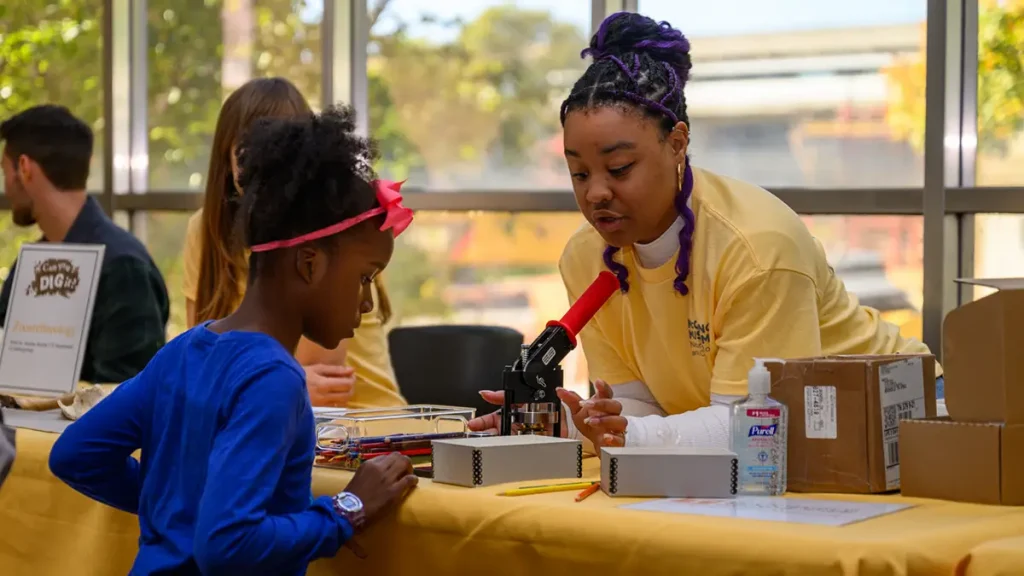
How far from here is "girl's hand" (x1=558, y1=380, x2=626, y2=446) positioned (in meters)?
1.85

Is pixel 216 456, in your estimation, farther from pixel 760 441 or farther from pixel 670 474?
pixel 760 441

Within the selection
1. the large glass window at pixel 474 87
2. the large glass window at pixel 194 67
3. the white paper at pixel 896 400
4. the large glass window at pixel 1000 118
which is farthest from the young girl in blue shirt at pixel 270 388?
the large glass window at pixel 194 67

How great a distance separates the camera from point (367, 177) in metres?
1.68

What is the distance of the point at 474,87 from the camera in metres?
4.67

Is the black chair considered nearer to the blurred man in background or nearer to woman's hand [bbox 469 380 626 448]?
the blurred man in background

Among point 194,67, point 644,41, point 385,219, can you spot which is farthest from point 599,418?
point 194,67

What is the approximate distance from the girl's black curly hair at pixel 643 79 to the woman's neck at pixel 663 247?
25 mm

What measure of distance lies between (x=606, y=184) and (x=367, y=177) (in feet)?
1.57

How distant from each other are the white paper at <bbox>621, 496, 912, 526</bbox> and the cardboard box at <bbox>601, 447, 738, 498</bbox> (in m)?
0.02

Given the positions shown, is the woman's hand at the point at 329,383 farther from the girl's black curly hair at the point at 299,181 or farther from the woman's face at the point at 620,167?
the girl's black curly hair at the point at 299,181

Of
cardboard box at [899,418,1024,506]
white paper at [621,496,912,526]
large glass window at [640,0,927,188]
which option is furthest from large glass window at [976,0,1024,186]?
white paper at [621,496,912,526]

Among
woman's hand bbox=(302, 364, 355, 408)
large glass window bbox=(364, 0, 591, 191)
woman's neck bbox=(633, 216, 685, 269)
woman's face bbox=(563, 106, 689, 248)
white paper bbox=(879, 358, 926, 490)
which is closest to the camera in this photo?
white paper bbox=(879, 358, 926, 490)

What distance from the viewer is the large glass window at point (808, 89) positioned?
12.0 feet

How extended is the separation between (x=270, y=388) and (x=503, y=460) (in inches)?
14.7
